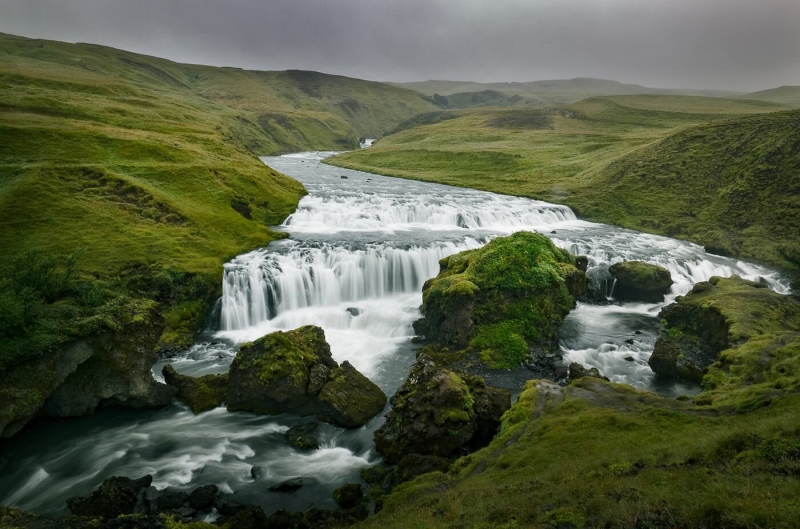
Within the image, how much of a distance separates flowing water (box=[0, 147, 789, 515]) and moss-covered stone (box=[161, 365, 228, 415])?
54cm

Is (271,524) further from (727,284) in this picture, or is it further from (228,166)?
(228,166)

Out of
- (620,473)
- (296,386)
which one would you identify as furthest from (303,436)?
(620,473)

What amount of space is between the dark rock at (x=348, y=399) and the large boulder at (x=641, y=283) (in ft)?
80.1

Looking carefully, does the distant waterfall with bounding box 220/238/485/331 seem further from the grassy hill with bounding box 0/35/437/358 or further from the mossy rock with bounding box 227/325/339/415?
the mossy rock with bounding box 227/325/339/415

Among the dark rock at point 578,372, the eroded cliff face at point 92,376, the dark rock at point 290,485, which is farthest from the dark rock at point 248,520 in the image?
the dark rock at point 578,372

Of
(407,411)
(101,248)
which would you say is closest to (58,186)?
(101,248)

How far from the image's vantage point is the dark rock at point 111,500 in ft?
45.7

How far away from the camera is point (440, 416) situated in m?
16.6

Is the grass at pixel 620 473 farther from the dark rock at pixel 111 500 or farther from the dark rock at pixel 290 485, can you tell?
the dark rock at pixel 111 500

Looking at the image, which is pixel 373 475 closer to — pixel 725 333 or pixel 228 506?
pixel 228 506

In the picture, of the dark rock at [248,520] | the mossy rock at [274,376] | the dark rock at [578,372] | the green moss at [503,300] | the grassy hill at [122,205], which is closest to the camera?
the dark rock at [248,520]

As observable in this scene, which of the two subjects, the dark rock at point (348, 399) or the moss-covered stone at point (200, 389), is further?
the moss-covered stone at point (200, 389)

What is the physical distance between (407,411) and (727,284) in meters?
28.3

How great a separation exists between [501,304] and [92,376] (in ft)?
69.1
